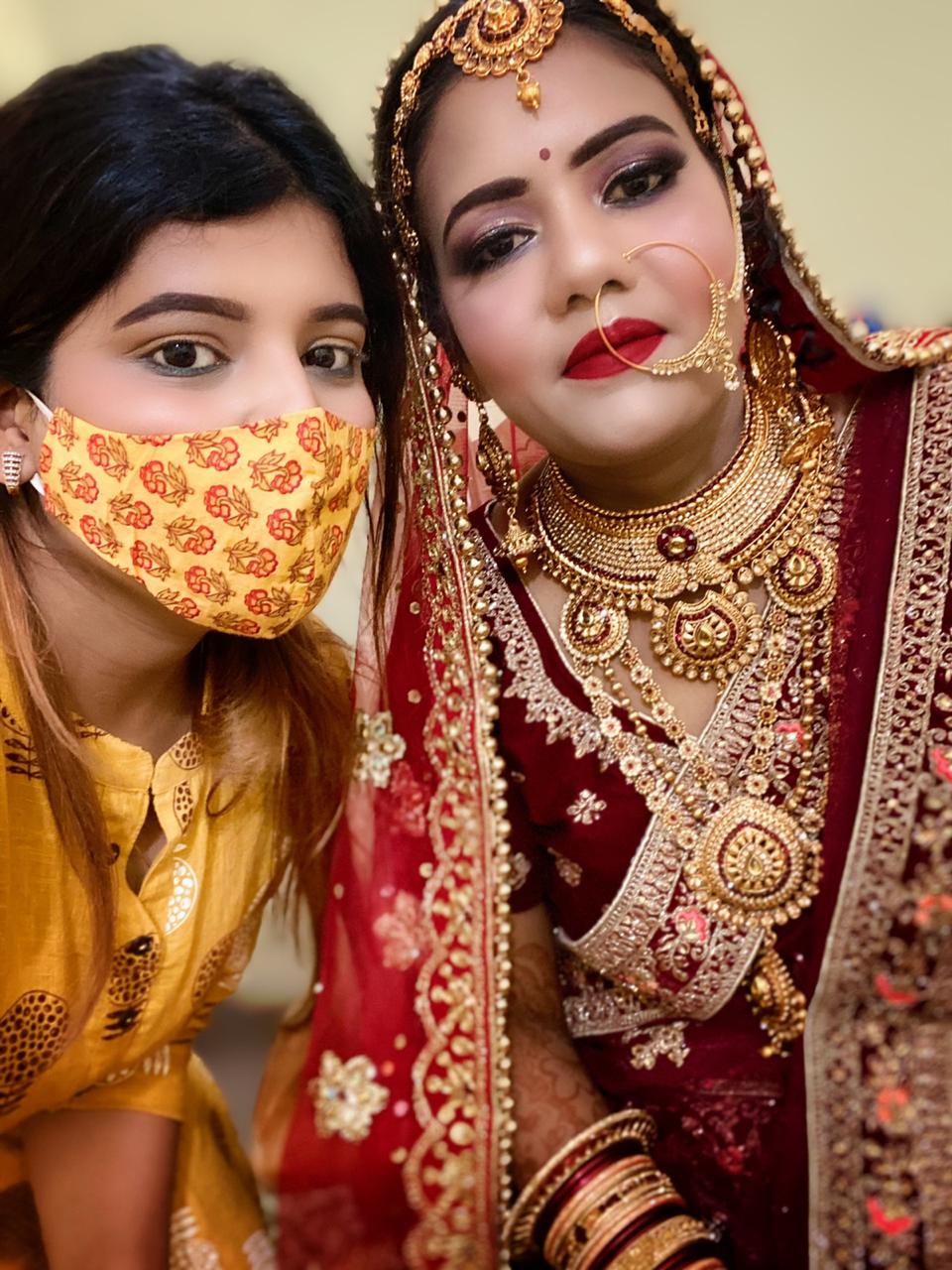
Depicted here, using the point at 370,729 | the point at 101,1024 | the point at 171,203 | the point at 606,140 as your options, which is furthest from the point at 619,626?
the point at 101,1024

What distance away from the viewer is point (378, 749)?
40.0 inches

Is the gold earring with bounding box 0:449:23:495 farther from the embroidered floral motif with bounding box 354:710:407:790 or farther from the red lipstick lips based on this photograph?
the red lipstick lips

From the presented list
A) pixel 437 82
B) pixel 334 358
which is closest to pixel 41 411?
pixel 334 358

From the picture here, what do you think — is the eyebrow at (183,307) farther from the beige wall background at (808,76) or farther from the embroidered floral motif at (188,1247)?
the embroidered floral motif at (188,1247)

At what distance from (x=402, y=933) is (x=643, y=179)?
75 centimetres

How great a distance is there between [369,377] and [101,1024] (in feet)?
2.40

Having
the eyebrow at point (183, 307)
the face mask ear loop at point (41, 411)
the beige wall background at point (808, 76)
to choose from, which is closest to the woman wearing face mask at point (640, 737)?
the beige wall background at point (808, 76)

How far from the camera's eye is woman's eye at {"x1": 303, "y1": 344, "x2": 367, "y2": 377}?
2.99ft

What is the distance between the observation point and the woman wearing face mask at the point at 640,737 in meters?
0.88

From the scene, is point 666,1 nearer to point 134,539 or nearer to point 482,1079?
point 134,539

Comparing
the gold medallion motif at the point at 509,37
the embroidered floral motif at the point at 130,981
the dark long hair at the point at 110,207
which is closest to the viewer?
the dark long hair at the point at 110,207

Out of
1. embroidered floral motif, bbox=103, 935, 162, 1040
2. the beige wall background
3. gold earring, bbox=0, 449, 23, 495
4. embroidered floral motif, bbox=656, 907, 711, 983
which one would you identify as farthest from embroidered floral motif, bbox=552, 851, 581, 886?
the beige wall background

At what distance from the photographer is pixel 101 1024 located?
1.02m

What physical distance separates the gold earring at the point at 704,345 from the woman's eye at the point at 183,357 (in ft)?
1.13
